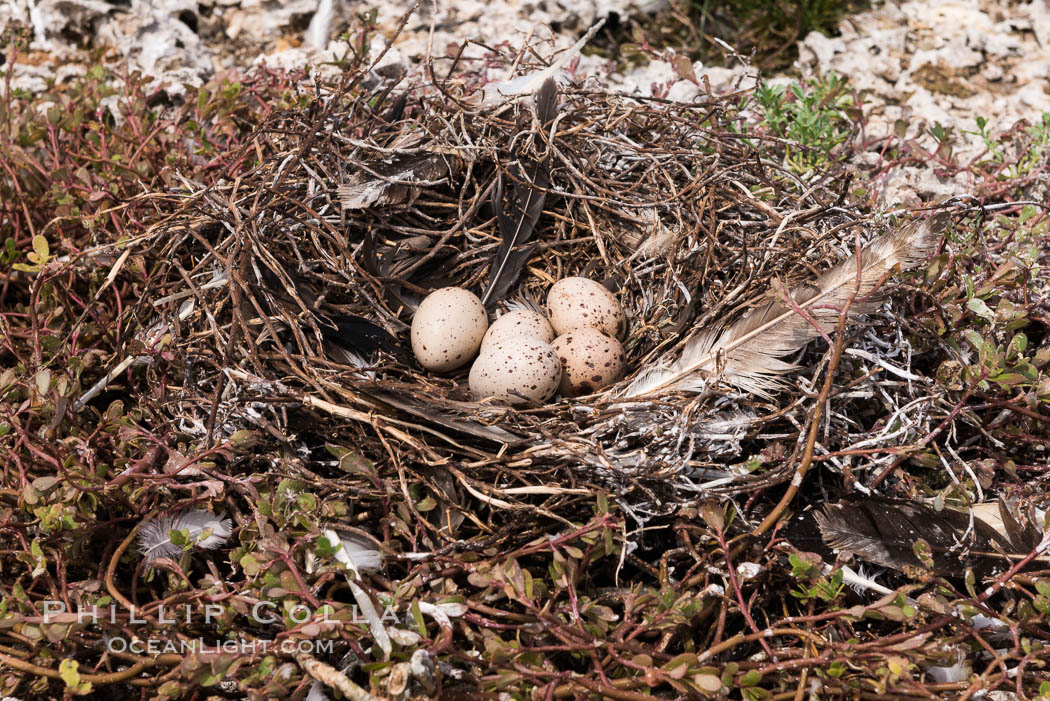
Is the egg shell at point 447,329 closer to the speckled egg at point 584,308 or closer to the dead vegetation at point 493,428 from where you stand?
the dead vegetation at point 493,428

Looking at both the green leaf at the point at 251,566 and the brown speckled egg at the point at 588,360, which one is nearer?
the green leaf at the point at 251,566

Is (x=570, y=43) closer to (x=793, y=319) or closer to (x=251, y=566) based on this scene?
(x=793, y=319)

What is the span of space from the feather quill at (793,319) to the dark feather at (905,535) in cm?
35

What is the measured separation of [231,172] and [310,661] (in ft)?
5.36

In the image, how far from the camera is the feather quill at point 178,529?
6.12 ft

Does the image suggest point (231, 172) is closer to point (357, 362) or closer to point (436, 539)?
point (357, 362)

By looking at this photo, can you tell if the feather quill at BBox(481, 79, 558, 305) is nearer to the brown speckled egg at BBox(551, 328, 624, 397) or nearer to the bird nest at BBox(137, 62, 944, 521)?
the bird nest at BBox(137, 62, 944, 521)

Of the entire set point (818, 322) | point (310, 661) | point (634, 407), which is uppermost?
point (818, 322)

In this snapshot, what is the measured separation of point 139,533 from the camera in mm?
1920

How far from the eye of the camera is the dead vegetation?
1682 millimetres

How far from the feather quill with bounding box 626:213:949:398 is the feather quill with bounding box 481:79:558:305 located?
751mm

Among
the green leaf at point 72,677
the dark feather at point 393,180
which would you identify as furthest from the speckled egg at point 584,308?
the green leaf at point 72,677

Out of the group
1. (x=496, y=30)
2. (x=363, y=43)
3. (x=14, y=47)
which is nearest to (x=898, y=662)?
→ (x=363, y=43)

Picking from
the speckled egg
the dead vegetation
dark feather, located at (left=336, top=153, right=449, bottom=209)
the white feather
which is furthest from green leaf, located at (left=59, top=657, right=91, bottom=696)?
the white feather
